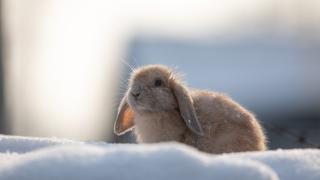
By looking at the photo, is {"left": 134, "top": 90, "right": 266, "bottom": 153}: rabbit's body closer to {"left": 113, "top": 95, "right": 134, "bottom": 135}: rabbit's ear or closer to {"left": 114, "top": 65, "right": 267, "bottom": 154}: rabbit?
{"left": 114, "top": 65, "right": 267, "bottom": 154}: rabbit

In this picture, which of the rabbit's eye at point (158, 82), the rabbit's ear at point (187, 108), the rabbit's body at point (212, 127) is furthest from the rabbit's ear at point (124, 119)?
the rabbit's ear at point (187, 108)

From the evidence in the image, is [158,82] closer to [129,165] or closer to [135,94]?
[135,94]

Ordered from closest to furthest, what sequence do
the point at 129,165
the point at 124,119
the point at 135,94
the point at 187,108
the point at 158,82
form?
the point at 129,165
the point at 187,108
the point at 135,94
the point at 158,82
the point at 124,119

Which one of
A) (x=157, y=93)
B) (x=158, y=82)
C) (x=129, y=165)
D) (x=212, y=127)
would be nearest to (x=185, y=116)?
(x=212, y=127)

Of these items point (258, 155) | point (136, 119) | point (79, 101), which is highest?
point (258, 155)

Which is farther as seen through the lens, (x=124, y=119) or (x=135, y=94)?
(x=124, y=119)

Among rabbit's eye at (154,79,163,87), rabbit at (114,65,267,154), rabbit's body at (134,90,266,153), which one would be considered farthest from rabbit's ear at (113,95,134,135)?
rabbit's eye at (154,79,163,87)

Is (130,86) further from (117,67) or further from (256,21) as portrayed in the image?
(256,21)

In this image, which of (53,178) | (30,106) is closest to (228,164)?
(53,178)
